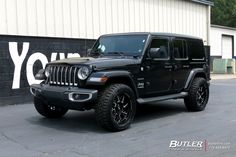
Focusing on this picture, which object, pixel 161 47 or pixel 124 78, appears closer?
pixel 124 78

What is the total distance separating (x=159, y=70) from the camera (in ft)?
30.9

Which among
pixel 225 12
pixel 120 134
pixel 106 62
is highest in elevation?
pixel 225 12

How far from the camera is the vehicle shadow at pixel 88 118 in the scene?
8602 millimetres

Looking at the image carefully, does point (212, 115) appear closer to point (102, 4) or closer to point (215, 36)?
point (102, 4)

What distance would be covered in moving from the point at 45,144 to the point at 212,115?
4.54 meters

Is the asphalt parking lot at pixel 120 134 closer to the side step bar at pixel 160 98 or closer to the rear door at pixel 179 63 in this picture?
the side step bar at pixel 160 98

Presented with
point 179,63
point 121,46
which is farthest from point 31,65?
point 179,63

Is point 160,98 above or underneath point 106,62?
underneath

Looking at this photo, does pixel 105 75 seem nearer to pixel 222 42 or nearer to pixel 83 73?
pixel 83 73

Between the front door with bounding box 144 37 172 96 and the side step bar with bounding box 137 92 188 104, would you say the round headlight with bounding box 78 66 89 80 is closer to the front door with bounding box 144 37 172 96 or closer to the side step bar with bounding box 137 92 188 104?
the side step bar with bounding box 137 92 188 104

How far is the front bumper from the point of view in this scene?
780 cm

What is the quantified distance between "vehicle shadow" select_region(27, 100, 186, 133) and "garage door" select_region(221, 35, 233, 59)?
23923 mm

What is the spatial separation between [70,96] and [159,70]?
240 cm

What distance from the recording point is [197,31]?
2138 cm
